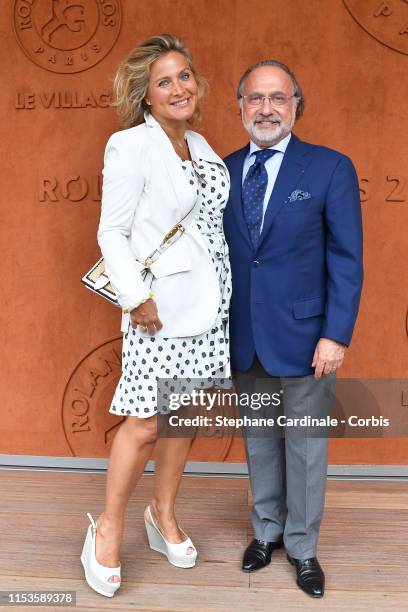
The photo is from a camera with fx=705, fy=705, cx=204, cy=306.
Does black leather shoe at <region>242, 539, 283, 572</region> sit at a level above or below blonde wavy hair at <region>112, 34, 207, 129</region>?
below

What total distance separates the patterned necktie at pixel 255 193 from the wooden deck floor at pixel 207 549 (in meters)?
1.05

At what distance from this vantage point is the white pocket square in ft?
6.88

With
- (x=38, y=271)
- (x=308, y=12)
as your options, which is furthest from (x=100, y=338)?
(x=308, y=12)

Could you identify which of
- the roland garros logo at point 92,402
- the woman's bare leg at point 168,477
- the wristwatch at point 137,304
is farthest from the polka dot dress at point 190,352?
the roland garros logo at point 92,402

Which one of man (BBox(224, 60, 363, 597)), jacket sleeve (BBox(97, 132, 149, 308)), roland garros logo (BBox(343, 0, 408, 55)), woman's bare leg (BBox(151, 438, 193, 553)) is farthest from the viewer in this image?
roland garros logo (BBox(343, 0, 408, 55))

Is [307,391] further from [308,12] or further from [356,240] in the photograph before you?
[308,12]

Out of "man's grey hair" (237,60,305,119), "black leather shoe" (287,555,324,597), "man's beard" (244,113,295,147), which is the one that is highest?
"man's grey hair" (237,60,305,119)

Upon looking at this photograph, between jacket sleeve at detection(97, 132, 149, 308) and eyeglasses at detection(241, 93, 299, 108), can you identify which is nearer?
jacket sleeve at detection(97, 132, 149, 308)

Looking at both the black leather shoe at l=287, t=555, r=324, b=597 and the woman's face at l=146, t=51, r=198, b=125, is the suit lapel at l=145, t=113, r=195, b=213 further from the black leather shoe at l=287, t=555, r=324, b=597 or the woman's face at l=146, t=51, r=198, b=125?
the black leather shoe at l=287, t=555, r=324, b=597

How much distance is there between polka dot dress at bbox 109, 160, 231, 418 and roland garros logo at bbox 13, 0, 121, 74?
1028 millimetres

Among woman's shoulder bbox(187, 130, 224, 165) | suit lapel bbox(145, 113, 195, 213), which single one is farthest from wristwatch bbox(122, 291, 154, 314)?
woman's shoulder bbox(187, 130, 224, 165)

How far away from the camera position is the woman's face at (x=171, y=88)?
6.77ft

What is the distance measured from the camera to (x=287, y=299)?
7.04 ft

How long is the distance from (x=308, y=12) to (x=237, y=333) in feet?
4.59
